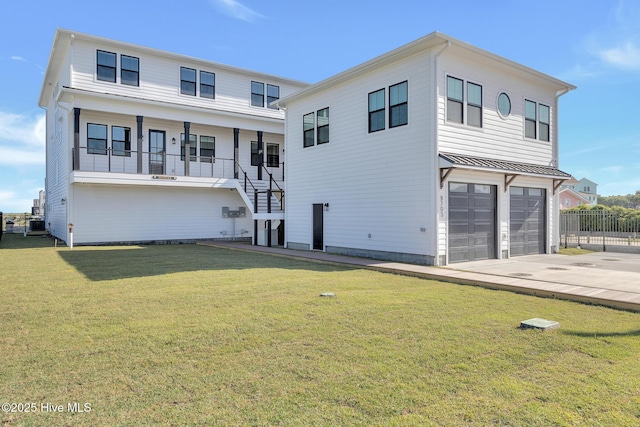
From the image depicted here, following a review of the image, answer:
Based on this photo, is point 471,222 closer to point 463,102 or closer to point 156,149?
point 463,102

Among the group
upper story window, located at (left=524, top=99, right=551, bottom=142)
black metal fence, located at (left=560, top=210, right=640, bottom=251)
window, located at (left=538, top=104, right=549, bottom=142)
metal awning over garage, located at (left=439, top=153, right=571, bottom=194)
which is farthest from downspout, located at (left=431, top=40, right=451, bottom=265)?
black metal fence, located at (left=560, top=210, right=640, bottom=251)

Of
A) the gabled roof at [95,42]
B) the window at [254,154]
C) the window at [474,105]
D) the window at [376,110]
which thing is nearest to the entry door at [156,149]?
the gabled roof at [95,42]

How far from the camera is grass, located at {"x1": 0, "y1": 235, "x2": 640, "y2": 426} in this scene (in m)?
2.97

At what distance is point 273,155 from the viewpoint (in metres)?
22.6

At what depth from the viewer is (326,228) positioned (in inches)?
575

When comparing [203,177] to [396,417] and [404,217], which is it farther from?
[396,417]

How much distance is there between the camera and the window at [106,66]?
1759 cm

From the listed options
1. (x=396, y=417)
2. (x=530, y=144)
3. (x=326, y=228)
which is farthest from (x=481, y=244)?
(x=396, y=417)

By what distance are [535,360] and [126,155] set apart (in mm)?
18551

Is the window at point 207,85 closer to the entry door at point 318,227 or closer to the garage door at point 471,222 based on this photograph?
the entry door at point 318,227

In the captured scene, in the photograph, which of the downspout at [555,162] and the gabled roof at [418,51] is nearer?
the gabled roof at [418,51]

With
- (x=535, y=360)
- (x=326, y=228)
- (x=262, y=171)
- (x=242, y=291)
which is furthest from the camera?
→ (x=262, y=171)

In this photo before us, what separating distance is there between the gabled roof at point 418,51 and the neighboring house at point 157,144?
5932 millimetres

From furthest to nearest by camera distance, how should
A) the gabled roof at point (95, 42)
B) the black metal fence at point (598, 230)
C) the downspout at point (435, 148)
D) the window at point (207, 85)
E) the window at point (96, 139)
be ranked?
the window at point (207, 85) → the window at point (96, 139) → the gabled roof at point (95, 42) → the black metal fence at point (598, 230) → the downspout at point (435, 148)
